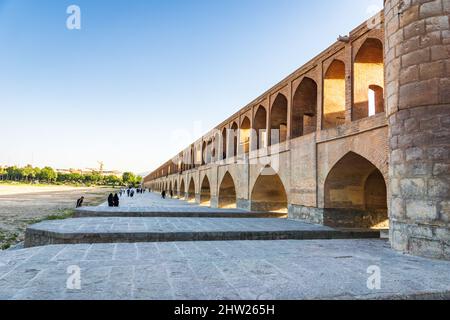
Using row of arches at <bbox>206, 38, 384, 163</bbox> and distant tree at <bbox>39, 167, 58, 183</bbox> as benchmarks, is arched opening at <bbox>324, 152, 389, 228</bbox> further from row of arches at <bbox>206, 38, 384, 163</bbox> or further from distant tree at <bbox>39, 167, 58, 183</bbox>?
distant tree at <bbox>39, 167, 58, 183</bbox>

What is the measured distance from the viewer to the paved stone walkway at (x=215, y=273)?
123 inches

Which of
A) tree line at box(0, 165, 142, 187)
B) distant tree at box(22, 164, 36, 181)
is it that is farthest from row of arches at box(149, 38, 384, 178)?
distant tree at box(22, 164, 36, 181)

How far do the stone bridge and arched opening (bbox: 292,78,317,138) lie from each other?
1.3 inches

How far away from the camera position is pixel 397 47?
577 cm

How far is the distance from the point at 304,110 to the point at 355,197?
141 inches

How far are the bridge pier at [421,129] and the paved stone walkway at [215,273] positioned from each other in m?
0.48

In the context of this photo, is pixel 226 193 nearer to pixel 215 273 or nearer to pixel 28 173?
pixel 215 273

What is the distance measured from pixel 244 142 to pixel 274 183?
3.23 metres

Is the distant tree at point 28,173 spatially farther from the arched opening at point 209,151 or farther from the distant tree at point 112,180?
the arched opening at point 209,151

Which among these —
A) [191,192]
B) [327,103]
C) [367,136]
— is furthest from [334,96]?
[191,192]

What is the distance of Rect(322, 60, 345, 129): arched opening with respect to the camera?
9555mm
